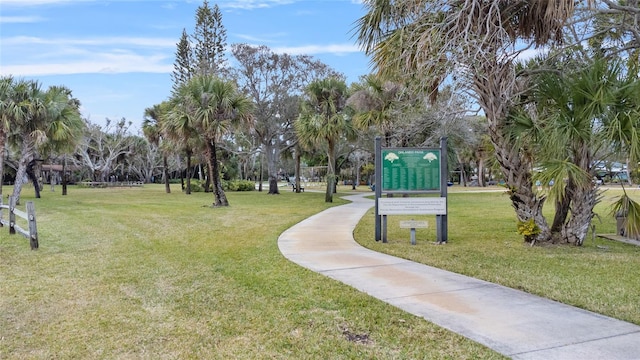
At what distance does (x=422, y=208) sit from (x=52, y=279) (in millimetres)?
6616

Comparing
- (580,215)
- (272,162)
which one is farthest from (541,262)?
(272,162)

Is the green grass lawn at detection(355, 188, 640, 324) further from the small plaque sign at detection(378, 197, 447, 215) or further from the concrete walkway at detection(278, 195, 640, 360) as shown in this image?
the small plaque sign at detection(378, 197, 447, 215)

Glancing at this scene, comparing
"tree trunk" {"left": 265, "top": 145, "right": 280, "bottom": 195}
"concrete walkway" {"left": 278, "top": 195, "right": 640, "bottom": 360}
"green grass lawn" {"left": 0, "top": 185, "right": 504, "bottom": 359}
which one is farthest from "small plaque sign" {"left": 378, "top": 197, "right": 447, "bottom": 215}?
"tree trunk" {"left": 265, "top": 145, "right": 280, "bottom": 195}

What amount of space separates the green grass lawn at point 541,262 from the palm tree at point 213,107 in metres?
8.94

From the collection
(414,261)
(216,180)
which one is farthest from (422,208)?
(216,180)

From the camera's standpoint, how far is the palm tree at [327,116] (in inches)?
837

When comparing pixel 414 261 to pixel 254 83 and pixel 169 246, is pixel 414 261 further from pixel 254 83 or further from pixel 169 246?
pixel 254 83

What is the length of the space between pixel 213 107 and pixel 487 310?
1520 centimetres

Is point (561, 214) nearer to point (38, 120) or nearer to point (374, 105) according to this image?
point (374, 105)

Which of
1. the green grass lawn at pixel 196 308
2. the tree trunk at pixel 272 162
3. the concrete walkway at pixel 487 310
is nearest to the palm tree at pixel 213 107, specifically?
the green grass lawn at pixel 196 308

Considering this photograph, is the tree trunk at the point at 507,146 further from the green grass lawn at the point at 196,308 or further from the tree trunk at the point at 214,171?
the tree trunk at the point at 214,171

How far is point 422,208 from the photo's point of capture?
29.9 feet

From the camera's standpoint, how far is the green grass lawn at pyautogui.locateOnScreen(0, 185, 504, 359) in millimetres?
3520

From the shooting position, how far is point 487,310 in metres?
4.41
